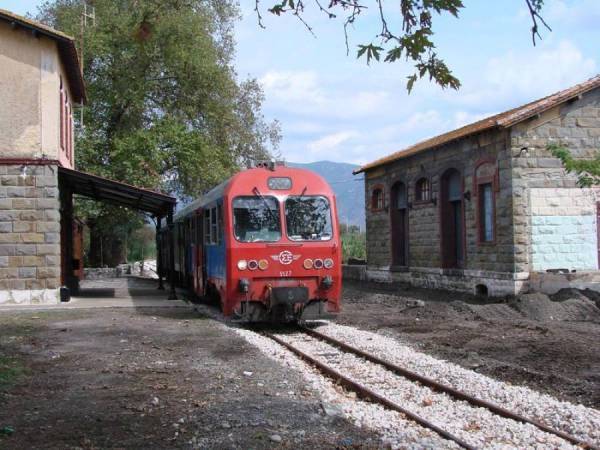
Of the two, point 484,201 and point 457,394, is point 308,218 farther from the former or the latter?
point 484,201

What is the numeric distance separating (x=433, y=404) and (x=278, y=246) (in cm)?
606

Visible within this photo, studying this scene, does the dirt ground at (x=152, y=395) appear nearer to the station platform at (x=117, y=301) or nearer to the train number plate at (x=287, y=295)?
the train number plate at (x=287, y=295)

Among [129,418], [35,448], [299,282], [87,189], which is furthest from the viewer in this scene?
[87,189]

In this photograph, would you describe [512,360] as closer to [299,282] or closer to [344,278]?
[299,282]

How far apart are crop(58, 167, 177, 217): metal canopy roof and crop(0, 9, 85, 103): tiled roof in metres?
3.19

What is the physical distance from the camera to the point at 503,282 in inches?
691

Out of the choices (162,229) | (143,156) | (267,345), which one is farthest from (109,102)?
(267,345)

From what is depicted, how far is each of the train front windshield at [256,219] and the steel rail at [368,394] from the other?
2617 mm

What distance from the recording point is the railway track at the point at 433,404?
19.8 feet

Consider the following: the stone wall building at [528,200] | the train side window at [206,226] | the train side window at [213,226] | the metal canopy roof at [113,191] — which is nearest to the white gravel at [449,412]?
the train side window at [213,226]

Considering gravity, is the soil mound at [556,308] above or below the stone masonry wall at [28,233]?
below

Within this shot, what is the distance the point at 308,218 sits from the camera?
44.0 ft

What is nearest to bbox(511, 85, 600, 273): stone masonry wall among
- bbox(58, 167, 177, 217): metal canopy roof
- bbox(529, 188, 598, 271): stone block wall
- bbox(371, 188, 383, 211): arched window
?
bbox(529, 188, 598, 271): stone block wall

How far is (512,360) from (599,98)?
10.1 metres
